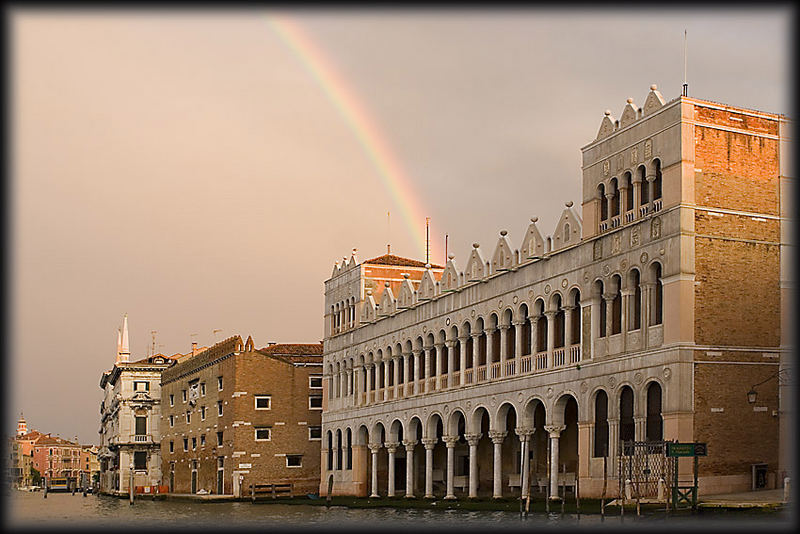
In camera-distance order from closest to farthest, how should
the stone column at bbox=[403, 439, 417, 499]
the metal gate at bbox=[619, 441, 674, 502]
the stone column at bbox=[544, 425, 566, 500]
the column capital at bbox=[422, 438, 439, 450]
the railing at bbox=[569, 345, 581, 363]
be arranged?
the metal gate at bbox=[619, 441, 674, 502], the railing at bbox=[569, 345, 581, 363], the stone column at bbox=[544, 425, 566, 500], the column capital at bbox=[422, 438, 439, 450], the stone column at bbox=[403, 439, 417, 499]

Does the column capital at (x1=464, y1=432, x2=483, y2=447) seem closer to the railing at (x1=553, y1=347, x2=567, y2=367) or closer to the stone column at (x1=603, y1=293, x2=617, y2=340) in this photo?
the railing at (x1=553, y1=347, x2=567, y2=367)

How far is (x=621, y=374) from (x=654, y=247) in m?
4.03

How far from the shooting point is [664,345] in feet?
106

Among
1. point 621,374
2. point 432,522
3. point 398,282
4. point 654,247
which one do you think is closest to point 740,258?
point 654,247

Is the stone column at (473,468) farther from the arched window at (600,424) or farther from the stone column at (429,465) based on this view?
the arched window at (600,424)

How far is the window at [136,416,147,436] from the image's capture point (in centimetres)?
9025

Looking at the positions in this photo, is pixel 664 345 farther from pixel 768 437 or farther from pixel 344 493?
pixel 344 493

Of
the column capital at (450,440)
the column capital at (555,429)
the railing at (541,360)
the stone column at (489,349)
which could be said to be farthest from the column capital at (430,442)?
the column capital at (555,429)

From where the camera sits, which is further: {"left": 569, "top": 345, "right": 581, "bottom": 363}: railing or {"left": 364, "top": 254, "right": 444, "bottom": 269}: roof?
{"left": 364, "top": 254, "right": 444, "bottom": 269}: roof

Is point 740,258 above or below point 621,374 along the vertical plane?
above

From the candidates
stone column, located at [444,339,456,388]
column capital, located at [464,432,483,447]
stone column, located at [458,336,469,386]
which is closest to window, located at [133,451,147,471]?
stone column, located at [444,339,456,388]

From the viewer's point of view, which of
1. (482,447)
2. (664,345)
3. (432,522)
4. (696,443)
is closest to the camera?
(696,443)

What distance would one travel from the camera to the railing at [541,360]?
3923 centimetres

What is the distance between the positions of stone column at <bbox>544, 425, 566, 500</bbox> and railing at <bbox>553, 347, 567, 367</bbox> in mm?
2114
